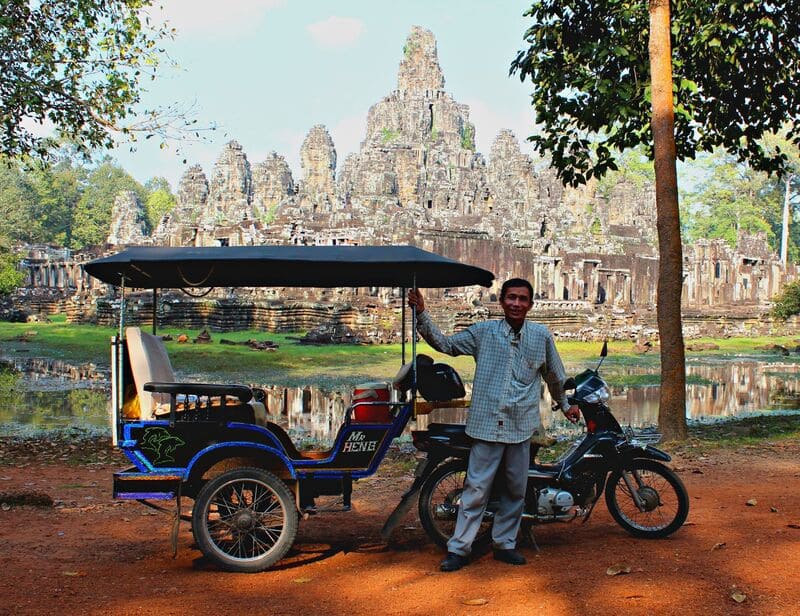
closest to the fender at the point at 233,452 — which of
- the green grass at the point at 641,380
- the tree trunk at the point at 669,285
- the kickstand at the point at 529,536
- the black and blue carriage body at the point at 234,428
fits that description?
the black and blue carriage body at the point at 234,428

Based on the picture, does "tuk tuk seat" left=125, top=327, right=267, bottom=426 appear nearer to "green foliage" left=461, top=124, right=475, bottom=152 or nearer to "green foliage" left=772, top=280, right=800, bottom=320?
"green foliage" left=772, top=280, right=800, bottom=320

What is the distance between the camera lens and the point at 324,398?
17.1 meters

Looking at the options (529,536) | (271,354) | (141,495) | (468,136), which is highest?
(468,136)

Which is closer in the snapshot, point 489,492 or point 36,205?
point 489,492

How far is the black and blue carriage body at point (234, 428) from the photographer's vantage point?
5277mm

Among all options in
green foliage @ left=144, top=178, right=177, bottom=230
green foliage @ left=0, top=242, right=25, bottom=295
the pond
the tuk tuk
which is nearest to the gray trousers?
the tuk tuk

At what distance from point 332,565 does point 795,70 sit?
1186 centimetres

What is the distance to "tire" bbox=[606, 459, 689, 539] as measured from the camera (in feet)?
18.4

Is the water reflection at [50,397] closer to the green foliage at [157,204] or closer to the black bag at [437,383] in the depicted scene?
the black bag at [437,383]

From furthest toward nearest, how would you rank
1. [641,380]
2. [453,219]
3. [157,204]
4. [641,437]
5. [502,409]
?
[157,204]
[453,219]
[641,380]
[641,437]
[502,409]

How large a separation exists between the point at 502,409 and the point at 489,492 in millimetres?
516

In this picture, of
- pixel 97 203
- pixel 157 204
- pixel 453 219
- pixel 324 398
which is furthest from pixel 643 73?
pixel 157 204

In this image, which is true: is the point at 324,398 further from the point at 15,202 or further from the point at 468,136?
the point at 15,202

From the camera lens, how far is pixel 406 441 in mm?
12562
